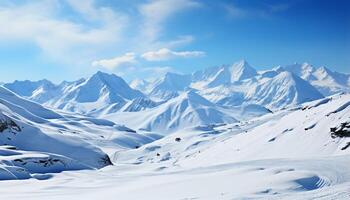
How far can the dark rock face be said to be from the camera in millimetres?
78531

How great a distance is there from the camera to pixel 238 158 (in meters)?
96.5

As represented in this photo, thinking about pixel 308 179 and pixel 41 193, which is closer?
pixel 308 179

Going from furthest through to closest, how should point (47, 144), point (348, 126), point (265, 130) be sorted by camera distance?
point (47, 144) < point (265, 130) < point (348, 126)

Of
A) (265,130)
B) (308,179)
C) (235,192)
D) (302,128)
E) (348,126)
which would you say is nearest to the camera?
(235,192)

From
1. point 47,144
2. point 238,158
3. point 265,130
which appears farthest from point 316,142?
point 47,144

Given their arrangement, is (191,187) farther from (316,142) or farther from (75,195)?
(316,142)

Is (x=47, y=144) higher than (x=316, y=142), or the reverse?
(x=47, y=144)

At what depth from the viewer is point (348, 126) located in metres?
79.9

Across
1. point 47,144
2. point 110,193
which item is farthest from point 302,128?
point 47,144

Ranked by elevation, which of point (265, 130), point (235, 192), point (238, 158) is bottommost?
point (235, 192)

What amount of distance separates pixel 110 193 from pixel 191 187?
7.79 m

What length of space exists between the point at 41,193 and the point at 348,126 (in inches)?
2289

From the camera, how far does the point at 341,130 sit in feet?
261

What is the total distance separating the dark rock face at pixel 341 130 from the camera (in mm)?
78531
